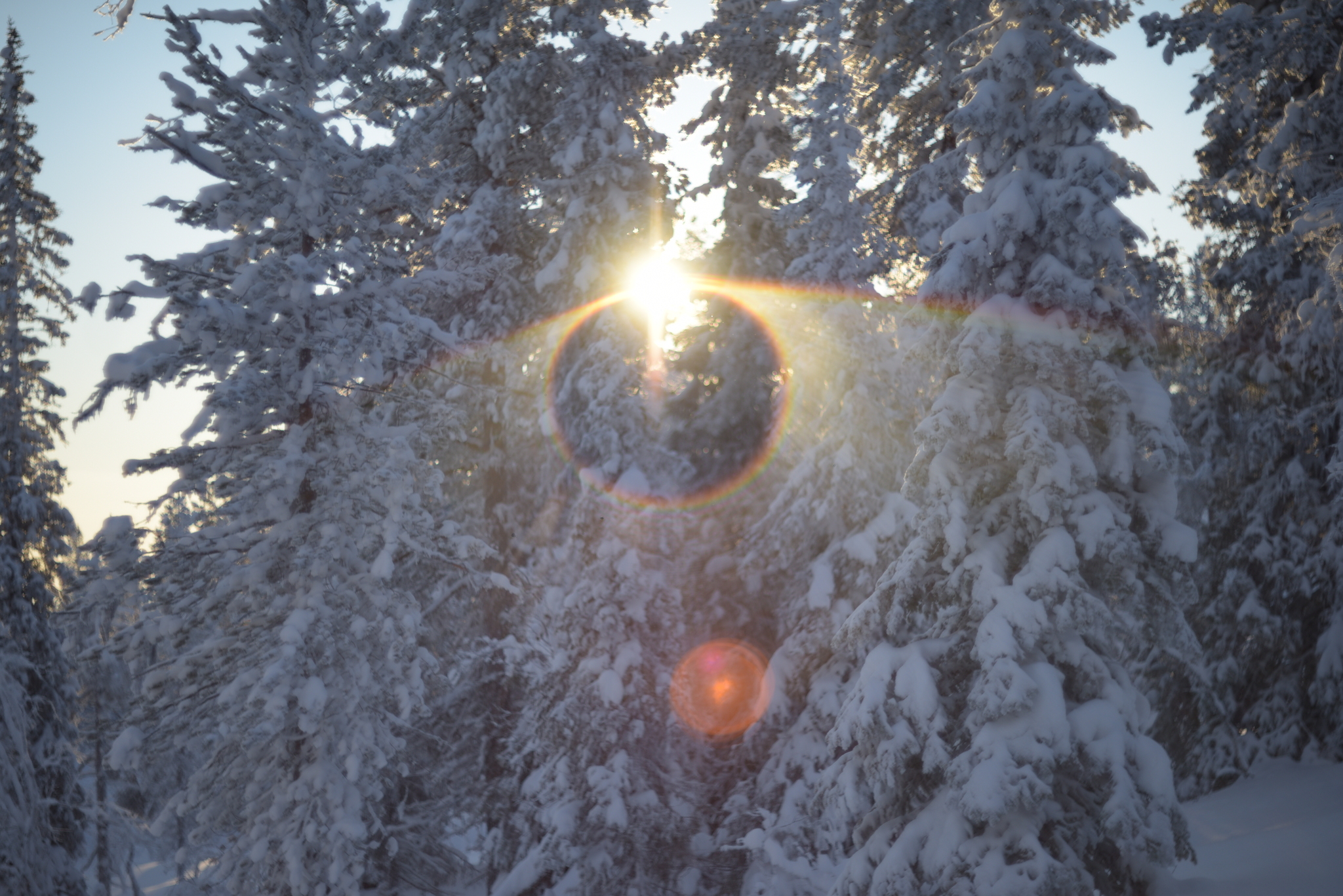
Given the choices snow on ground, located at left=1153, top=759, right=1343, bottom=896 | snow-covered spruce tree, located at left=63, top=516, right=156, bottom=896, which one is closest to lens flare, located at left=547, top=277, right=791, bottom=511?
snow-covered spruce tree, located at left=63, top=516, right=156, bottom=896

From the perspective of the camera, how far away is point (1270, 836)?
36.7 feet

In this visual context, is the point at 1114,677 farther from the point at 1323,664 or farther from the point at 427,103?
the point at 427,103

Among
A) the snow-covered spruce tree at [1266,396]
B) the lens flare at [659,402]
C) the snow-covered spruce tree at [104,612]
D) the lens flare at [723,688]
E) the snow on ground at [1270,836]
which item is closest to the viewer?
the snow on ground at [1270,836]

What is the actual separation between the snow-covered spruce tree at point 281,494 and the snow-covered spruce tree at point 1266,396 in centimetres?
1236

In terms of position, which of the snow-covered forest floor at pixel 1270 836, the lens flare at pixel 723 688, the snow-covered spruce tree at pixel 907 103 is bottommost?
the snow-covered forest floor at pixel 1270 836

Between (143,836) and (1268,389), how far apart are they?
80.6 ft

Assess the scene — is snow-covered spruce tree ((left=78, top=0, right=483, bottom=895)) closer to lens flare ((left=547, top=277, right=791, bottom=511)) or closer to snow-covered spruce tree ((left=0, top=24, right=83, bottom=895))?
lens flare ((left=547, top=277, right=791, bottom=511))

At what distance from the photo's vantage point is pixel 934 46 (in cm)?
1580

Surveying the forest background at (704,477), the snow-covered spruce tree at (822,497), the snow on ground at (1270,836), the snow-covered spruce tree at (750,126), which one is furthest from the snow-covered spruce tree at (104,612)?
the snow-covered spruce tree at (750,126)

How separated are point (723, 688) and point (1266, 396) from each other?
11.3 metres

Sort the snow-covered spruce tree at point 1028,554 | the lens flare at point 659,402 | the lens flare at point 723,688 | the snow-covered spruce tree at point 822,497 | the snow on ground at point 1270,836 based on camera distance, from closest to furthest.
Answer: the snow-covered spruce tree at point 1028,554 → the snow on ground at point 1270,836 → the snow-covered spruce tree at point 822,497 → the lens flare at point 659,402 → the lens flare at point 723,688

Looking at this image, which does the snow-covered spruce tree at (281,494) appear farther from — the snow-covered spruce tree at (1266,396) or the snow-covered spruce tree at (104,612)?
the snow-covered spruce tree at (1266,396)

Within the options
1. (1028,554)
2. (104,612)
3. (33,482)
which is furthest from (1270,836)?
(33,482)

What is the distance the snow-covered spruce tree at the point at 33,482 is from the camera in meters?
14.9
